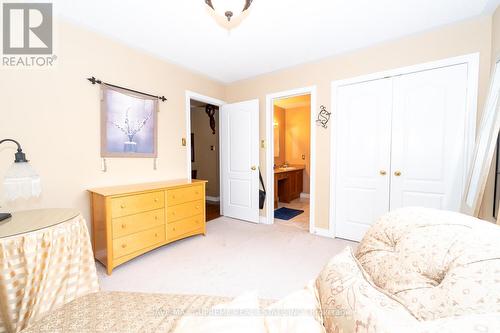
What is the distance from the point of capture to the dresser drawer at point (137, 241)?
81.6 inches

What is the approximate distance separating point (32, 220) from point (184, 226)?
1.52 m

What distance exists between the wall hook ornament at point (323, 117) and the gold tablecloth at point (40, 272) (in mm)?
2906

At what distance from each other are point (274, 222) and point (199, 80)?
2.77 meters

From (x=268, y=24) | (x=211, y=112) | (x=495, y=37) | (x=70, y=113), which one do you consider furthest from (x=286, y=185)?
(x=70, y=113)

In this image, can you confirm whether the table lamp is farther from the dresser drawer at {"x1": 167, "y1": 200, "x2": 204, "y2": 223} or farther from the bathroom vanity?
the bathroom vanity

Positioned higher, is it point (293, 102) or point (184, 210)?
point (293, 102)

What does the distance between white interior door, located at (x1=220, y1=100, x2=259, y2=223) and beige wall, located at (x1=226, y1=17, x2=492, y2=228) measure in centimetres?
18

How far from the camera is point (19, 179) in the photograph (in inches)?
57.5

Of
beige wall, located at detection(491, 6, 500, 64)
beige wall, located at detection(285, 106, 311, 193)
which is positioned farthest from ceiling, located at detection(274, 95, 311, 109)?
beige wall, located at detection(491, 6, 500, 64)

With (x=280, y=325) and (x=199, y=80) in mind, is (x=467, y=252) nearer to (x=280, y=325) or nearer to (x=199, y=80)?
(x=280, y=325)

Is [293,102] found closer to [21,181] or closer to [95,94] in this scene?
[95,94]

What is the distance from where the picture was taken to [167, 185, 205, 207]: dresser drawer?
8.36 ft

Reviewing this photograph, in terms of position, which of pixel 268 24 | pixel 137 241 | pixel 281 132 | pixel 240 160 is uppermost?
pixel 268 24

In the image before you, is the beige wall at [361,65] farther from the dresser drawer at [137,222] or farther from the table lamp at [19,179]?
the table lamp at [19,179]
